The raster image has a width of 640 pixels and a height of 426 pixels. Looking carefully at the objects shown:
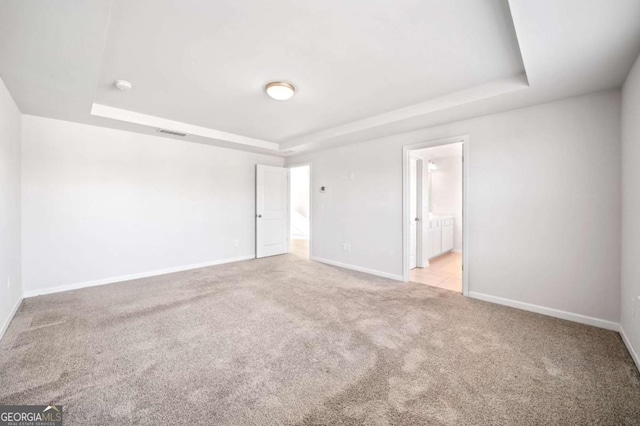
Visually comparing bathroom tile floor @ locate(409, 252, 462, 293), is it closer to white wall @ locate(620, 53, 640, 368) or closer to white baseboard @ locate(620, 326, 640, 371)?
white baseboard @ locate(620, 326, 640, 371)

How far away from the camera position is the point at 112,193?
3965 mm

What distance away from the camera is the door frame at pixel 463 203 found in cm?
339

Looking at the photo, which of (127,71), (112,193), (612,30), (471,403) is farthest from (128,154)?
(612,30)

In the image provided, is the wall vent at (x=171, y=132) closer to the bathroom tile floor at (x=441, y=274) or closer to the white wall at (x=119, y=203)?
the white wall at (x=119, y=203)

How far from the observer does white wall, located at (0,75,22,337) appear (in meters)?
2.43

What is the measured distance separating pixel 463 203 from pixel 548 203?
0.85 metres

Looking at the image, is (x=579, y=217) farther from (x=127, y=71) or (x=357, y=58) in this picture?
(x=127, y=71)

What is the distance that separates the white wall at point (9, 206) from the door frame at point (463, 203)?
14.9 feet

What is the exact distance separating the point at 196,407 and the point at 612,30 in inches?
138

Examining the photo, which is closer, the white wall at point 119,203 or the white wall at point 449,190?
the white wall at point 119,203

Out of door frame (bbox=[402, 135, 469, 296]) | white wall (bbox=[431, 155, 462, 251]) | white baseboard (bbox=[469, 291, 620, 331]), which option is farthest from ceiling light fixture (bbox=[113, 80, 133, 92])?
white wall (bbox=[431, 155, 462, 251])

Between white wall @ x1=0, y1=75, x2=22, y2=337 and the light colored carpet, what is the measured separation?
0.24 meters

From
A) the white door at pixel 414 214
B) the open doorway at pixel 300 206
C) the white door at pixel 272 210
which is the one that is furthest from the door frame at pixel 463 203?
the open doorway at pixel 300 206

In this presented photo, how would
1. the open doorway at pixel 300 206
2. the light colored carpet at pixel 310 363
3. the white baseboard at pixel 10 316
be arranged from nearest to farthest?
the light colored carpet at pixel 310 363 < the white baseboard at pixel 10 316 < the open doorway at pixel 300 206
